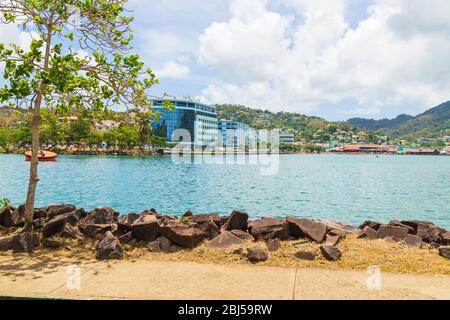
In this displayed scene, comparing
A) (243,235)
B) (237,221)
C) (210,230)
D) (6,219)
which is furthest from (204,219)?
(6,219)

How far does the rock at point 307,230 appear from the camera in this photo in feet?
34.9

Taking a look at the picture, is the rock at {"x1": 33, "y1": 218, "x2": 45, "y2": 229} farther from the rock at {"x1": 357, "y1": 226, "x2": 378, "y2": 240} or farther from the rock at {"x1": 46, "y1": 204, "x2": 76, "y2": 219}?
the rock at {"x1": 357, "y1": 226, "x2": 378, "y2": 240}

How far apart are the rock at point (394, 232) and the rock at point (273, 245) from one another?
3678 mm

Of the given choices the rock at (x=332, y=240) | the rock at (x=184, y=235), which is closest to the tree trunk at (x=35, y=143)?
the rock at (x=184, y=235)

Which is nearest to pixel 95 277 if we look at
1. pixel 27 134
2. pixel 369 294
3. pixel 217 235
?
pixel 217 235

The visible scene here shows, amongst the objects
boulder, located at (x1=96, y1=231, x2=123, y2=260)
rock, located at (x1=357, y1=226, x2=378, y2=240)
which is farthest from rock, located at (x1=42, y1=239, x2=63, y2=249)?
rock, located at (x1=357, y1=226, x2=378, y2=240)

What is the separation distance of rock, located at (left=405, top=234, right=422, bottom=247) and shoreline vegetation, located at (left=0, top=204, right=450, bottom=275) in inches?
1.0

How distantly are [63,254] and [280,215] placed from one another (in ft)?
85.3

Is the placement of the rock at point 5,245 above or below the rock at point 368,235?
above

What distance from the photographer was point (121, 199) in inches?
1716

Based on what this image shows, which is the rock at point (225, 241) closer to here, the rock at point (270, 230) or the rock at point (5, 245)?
the rock at point (270, 230)

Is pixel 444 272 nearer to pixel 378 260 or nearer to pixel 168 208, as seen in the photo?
pixel 378 260

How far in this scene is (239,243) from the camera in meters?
10.3
